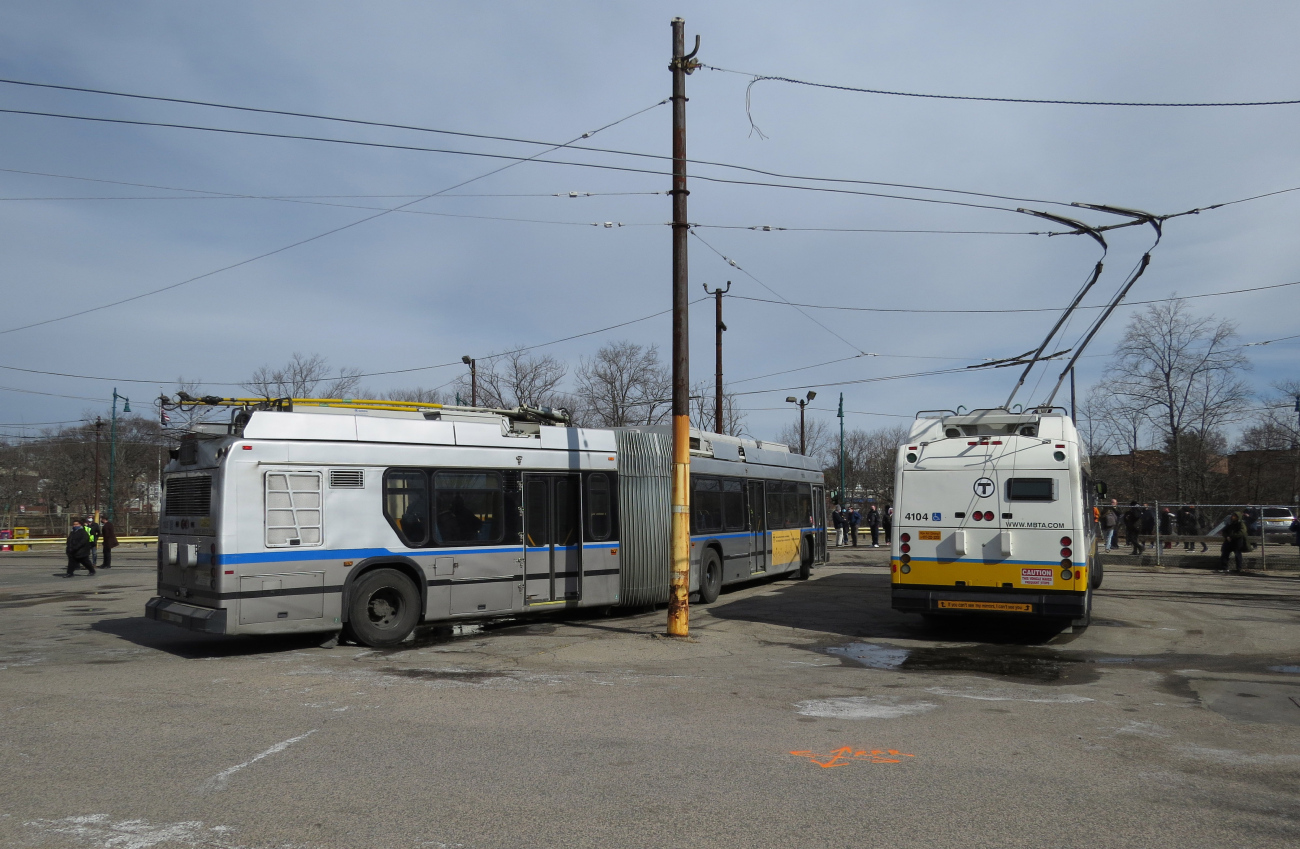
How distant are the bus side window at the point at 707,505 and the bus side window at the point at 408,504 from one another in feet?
19.0

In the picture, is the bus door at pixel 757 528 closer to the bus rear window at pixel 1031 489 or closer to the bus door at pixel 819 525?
the bus door at pixel 819 525

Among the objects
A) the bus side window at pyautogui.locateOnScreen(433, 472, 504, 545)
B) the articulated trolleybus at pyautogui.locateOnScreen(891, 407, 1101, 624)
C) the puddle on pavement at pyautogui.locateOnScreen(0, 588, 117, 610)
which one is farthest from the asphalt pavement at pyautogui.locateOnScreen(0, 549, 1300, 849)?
the puddle on pavement at pyautogui.locateOnScreen(0, 588, 117, 610)

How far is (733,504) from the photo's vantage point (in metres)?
17.9

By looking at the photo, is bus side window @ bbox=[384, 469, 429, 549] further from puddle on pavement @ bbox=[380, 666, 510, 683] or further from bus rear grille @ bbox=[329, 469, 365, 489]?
puddle on pavement @ bbox=[380, 666, 510, 683]

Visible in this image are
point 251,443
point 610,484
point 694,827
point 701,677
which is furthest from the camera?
point 610,484

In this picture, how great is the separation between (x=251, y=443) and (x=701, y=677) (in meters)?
5.82

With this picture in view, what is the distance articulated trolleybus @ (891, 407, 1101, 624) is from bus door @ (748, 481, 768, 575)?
6.17m

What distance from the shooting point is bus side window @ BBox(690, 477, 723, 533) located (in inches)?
646

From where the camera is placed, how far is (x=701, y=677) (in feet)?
31.1

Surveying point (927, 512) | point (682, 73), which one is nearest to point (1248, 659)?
point (927, 512)

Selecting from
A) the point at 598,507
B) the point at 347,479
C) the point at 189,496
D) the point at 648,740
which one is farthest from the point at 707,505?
the point at 648,740

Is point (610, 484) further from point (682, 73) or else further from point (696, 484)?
point (682, 73)

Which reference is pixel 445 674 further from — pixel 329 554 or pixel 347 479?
pixel 347 479

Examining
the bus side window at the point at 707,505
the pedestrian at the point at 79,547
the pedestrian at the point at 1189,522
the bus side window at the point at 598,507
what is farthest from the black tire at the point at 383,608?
the pedestrian at the point at 1189,522
